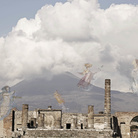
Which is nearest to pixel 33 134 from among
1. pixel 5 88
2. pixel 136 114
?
pixel 5 88

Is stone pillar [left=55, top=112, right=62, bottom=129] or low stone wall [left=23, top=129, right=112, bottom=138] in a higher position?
stone pillar [left=55, top=112, right=62, bottom=129]

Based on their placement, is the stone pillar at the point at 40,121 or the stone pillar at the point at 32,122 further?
the stone pillar at the point at 32,122

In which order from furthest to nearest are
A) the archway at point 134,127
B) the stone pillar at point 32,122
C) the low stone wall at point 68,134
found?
the archway at point 134,127
the stone pillar at point 32,122
the low stone wall at point 68,134

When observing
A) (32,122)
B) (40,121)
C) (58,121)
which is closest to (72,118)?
(58,121)

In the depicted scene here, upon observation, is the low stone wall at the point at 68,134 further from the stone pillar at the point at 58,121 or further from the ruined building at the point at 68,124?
the stone pillar at the point at 58,121

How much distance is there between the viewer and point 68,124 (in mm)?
56625

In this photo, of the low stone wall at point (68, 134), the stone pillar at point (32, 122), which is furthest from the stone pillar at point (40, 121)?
the low stone wall at point (68, 134)

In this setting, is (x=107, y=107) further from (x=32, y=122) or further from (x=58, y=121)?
(x=32, y=122)

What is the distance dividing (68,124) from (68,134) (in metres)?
11.8

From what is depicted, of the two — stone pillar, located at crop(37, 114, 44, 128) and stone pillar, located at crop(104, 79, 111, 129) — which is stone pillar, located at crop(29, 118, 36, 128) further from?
stone pillar, located at crop(104, 79, 111, 129)

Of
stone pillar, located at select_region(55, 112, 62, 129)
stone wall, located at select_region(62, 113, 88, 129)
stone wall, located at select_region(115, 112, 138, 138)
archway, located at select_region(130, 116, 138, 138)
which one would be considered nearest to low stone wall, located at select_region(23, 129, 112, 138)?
stone pillar, located at select_region(55, 112, 62, 129)

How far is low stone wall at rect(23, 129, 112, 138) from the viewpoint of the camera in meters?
44.8

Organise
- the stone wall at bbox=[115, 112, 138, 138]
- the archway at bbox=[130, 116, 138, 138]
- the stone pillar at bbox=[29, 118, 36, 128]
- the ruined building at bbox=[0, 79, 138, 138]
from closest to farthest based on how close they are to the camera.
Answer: the ruined building at bbox=[0, 79, 138, 138]
the stone pillar at bbox=[29, 118, 36, 128]
the stone wall at bbox=[115, 112, 138, 138]
the archway at bbox=[130, 116, 138, 138]

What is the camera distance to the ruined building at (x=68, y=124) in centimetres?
4488
